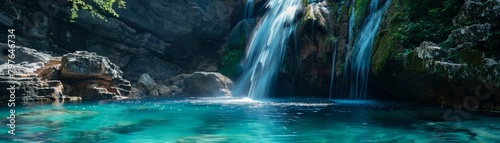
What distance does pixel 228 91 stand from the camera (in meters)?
22.9

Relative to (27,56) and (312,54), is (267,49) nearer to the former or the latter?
(312,54)

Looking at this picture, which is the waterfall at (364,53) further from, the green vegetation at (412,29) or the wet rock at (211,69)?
the wet rock at (211,69)

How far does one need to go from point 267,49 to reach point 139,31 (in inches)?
500

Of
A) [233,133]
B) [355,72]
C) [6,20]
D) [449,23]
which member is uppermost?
[6,20]

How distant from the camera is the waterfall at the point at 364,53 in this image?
16422 mm

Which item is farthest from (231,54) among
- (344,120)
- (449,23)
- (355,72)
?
(344,120)

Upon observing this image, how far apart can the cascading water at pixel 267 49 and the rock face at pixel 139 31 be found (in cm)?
650

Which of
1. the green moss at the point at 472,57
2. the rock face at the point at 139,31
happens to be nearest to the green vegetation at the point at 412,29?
the green moss at the point at 472,57

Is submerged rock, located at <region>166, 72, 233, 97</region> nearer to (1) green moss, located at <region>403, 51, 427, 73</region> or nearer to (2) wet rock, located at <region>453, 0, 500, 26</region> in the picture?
(1) green moss, located at <region>403, 51, 427, 73</region>

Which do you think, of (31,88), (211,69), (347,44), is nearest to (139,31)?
(211,69)

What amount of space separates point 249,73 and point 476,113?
15.7 meters

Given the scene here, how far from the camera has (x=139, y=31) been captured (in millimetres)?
30594

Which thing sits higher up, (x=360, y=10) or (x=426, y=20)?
(x=360, y=10)

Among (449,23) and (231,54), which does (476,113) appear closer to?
(449,23)
